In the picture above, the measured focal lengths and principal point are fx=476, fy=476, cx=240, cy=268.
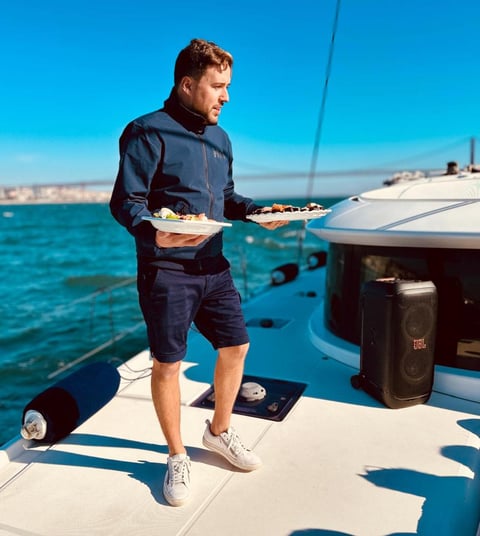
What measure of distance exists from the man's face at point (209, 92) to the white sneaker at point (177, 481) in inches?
57.9

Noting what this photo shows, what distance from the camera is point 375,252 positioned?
3.23 metres

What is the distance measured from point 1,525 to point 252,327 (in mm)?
2820

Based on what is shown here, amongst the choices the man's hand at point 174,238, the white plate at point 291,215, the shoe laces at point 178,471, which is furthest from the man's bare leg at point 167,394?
the white plate at point 291,215

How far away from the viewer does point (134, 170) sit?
1785 millimetres

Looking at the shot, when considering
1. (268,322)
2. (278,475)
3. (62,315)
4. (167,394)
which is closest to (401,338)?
(278,475)

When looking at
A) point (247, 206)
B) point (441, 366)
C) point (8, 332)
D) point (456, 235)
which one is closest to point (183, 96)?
point (247, 206)

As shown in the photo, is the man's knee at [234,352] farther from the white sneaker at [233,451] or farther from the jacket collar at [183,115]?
the jacket collar at [183,115]

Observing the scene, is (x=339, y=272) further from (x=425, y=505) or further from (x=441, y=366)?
(x=425, y=505)

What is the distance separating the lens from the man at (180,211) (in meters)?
1.79

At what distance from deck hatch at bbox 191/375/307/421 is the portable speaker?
533 millimetres

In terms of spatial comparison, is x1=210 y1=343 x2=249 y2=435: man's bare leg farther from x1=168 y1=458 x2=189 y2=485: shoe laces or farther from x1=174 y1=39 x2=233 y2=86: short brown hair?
x1=174 y1=39 x2=233 y2=86: short brown hair

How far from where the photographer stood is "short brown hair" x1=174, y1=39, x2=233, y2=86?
1830 mm

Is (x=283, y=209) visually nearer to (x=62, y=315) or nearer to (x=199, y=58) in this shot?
(x=199, y=58)

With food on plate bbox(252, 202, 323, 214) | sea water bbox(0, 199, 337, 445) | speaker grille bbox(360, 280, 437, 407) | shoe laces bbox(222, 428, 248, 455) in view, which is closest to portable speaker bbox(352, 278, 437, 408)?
speaker grille bbox(360, 280, 437, 407)
